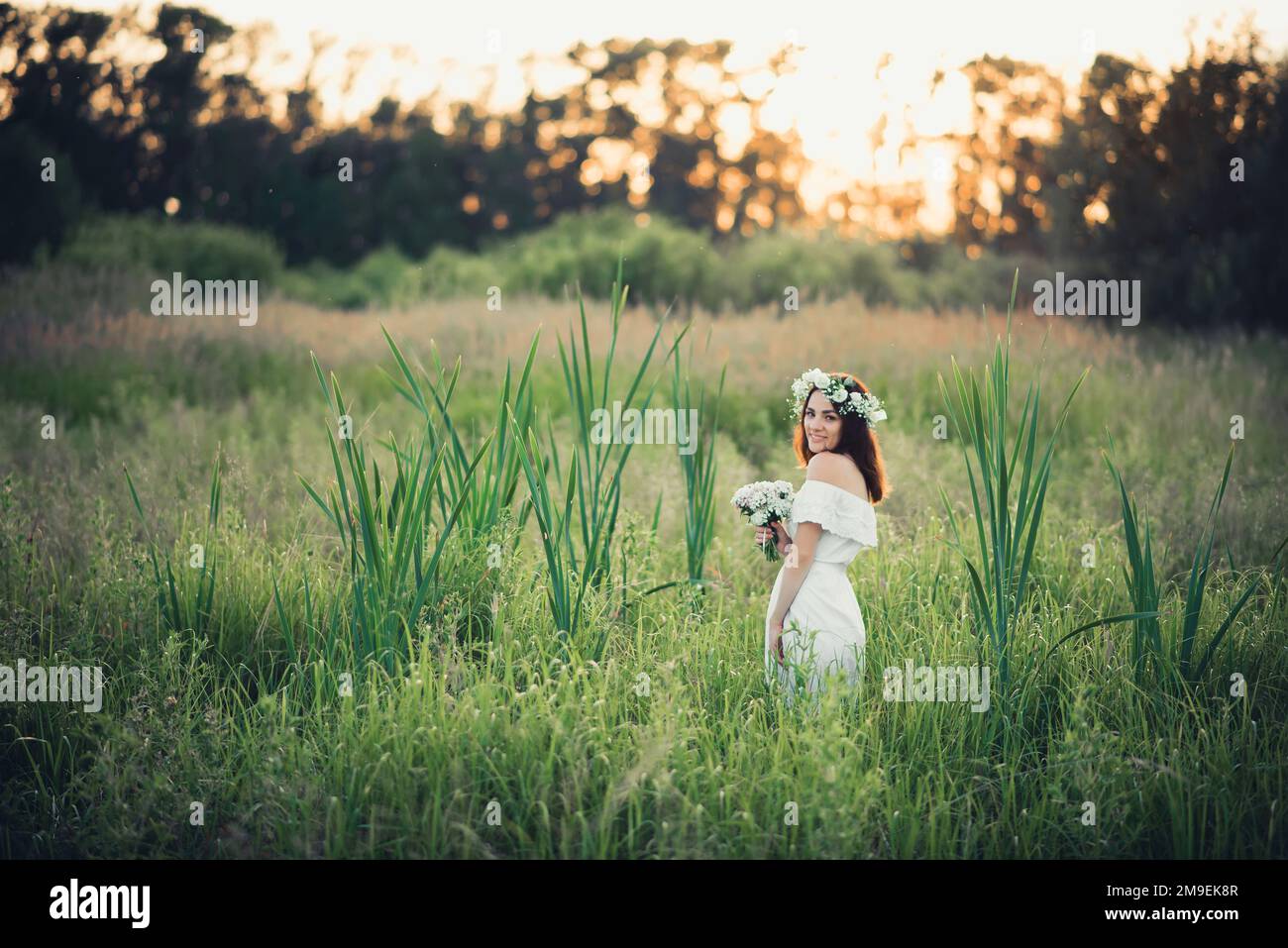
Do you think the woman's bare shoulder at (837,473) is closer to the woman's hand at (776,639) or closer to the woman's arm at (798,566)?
the woman's arm at (798,566)

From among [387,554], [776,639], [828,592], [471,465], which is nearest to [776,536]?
[828,592]

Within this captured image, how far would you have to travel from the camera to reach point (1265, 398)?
341 inches

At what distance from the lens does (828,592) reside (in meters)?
3.72

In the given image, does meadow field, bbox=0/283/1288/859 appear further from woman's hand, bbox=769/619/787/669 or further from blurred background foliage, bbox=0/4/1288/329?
blurred background foliage, bbox=0/4/1288/329

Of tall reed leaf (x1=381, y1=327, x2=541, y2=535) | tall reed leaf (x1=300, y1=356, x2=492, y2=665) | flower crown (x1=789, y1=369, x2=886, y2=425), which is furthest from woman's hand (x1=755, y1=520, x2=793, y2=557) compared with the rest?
tall reed leaf (x1=300, y1=356, x2=492, y2=665)

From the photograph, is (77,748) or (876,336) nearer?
(77,748)

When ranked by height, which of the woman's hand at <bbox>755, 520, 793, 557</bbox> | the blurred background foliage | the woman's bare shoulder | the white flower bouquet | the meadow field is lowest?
the meadow field

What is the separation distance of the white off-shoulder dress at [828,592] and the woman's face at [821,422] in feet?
0.60

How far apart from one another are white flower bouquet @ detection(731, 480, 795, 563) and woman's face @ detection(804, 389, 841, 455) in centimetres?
22

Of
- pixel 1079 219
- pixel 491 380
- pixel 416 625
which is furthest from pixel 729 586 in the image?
pixel 1079 219

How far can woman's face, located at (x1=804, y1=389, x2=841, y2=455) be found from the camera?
147 inches

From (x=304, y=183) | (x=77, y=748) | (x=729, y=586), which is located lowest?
(x=77, y=748)
